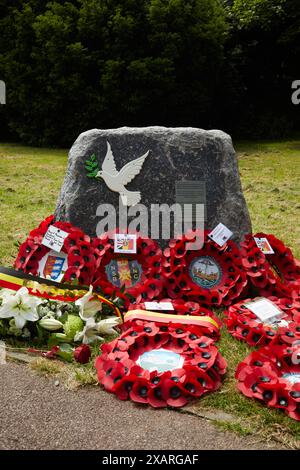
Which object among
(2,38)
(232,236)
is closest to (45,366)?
(232,236)

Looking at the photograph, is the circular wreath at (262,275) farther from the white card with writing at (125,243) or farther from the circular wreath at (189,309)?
the white card with writing at (125,243)

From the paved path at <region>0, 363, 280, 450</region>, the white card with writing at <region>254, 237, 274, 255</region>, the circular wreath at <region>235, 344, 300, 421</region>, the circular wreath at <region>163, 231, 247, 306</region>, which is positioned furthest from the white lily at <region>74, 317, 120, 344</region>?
the white card with writing at <region>254, 237, 274, 255</region>

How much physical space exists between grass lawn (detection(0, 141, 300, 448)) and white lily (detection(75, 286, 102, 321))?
1.51 feet

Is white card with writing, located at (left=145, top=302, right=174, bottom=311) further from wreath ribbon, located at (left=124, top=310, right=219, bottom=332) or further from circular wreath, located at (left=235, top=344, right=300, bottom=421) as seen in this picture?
circular wreath, located at (left=235, top=344, right=300, bottom=421)

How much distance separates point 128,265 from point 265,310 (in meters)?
1.07

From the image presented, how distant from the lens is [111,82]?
11.1m

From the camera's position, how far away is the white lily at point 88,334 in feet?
10.6

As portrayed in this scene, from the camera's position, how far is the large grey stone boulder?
4.17m

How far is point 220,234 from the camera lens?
407 cm

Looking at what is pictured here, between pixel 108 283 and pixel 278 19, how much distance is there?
11472 mm

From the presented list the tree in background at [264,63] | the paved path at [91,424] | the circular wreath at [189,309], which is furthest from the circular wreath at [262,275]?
the tree in background at [264,63]

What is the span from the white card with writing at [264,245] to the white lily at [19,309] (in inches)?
71.3

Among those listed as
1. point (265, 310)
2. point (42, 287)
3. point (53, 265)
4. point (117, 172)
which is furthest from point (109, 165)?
point (265, 310)
